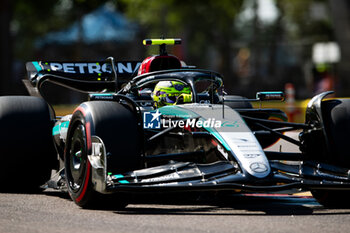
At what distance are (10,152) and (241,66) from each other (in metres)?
75.3

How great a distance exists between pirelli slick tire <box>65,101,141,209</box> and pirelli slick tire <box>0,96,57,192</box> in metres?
1.39

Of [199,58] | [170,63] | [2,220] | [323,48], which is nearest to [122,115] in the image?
[2,220]

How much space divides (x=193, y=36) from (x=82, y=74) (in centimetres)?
5276

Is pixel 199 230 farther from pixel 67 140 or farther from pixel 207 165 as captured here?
pixel 67 140

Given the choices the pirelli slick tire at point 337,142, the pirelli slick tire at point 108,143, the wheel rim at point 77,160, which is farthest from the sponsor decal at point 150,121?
the pirelli slick tire at point 337,142

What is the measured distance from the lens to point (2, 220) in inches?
240

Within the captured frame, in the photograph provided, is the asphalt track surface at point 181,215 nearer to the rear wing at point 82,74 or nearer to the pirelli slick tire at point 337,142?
the pirelli slick tire at point 337,142

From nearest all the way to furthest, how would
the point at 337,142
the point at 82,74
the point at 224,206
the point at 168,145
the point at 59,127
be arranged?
1. the point at 224,206
2. the point at 337,142
3. the point at 168,145
4. the point at 59,127
5. the point at 82,74

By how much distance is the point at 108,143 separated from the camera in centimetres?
643

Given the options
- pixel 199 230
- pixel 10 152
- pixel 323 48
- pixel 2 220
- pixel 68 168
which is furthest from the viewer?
pixel 323 48

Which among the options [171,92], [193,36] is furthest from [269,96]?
[193,36]

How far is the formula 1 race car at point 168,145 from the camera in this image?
624cm

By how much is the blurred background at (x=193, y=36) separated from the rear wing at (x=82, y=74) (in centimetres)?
1728

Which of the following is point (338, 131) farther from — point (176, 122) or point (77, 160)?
point (77, 160)
